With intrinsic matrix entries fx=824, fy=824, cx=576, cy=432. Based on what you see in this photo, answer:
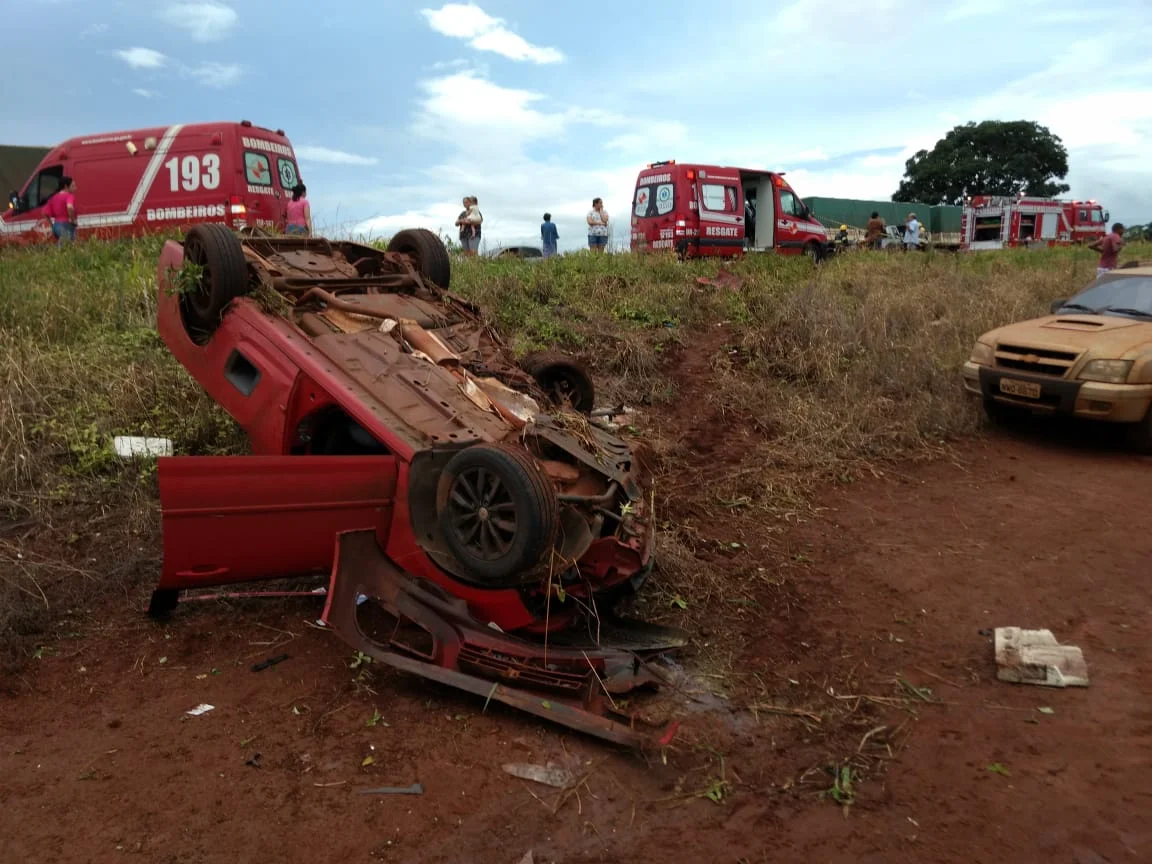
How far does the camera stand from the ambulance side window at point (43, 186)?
13328 millimetres

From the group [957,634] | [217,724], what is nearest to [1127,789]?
[957,634]

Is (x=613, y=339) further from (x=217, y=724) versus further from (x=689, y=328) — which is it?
(x=217, y=724)

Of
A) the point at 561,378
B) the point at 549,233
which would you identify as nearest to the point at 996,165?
the point at 549,233

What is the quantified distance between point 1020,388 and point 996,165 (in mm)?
48409

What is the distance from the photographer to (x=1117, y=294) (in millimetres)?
8297

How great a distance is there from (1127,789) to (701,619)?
207cm

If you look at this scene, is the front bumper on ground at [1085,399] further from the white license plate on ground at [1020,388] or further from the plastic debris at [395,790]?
the plastic debris at [395,790]

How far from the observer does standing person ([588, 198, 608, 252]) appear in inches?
584

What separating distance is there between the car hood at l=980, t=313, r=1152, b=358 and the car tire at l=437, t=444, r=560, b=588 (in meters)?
6.06

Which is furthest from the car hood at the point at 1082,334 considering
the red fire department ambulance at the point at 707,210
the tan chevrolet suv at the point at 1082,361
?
the red fire department ambulance at the point at 707,210

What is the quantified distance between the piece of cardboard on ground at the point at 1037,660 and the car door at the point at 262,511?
305 cm

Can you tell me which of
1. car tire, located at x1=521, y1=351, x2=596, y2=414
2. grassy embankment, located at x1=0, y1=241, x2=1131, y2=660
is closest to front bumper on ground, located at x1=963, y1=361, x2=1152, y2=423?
grassy embankment, located at x1=0, y1=241, x2=1131, y2=660

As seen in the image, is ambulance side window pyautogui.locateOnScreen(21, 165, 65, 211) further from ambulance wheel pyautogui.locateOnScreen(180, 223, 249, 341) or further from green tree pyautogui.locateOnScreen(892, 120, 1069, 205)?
green tree pyautogui.locateOnScreen(892, 120, 1069, 205)

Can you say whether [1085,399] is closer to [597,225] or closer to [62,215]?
[597,225]
